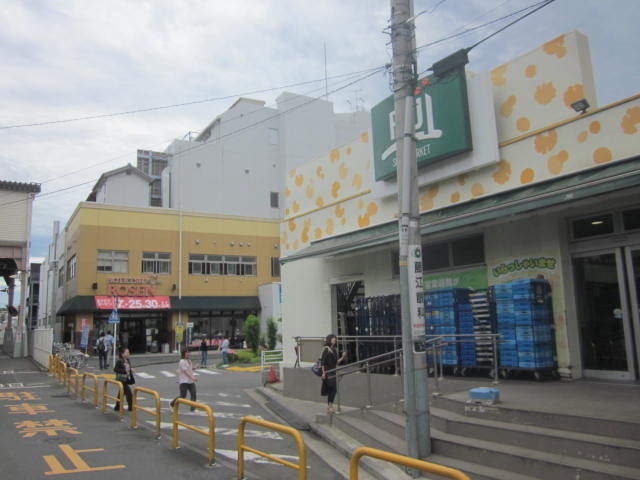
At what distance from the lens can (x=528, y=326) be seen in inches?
401

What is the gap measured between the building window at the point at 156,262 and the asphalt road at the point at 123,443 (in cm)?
2320

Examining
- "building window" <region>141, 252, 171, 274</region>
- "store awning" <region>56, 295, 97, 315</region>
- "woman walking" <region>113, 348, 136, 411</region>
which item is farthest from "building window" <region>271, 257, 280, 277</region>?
"woman walking" <region>113, 348, 136, 411</region>

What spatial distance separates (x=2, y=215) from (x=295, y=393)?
26371mm

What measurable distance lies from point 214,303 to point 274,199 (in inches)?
562

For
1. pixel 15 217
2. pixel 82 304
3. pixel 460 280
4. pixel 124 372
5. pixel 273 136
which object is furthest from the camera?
pixel 273 136

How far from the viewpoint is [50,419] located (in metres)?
12.4

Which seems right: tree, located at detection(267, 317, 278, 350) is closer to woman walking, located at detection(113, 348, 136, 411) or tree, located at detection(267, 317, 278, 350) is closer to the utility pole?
woman walking, located at detection(113, 348, 136, 411)

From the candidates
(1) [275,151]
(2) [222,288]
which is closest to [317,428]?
(2) [222,288]

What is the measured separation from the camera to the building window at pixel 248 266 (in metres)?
43.9

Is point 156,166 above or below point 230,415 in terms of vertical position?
above

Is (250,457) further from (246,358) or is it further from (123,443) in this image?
(246,358)

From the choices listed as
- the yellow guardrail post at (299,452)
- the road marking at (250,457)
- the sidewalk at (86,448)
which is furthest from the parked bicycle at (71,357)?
the yellow guardrail post at (299,452)

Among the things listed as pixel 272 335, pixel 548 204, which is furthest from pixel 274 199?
pixel 548 204

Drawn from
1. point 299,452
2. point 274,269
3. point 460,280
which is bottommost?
point 299,452
